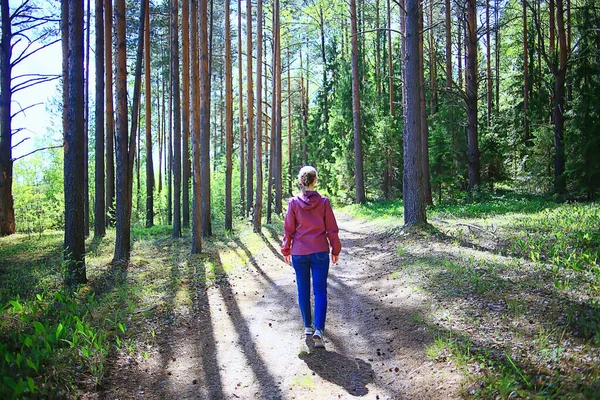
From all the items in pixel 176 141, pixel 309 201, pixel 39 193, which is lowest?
pixel 309 201

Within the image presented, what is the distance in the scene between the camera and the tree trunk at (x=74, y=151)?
743 centimetres

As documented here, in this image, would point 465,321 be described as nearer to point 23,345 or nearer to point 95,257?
point 23,345

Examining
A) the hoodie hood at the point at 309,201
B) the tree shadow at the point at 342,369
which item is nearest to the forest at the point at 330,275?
the tree shadow at the point at 342,369

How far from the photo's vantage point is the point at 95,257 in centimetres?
1107

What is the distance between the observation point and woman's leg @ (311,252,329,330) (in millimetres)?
4906

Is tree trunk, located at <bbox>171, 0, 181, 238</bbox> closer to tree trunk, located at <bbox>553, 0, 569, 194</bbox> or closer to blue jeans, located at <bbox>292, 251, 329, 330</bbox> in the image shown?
blue jeans, located at <bbox>292, 251, 329, 330</bbox>

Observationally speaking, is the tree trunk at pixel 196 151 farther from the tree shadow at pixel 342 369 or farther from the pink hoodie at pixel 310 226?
the tree shadow at pixel 342 369

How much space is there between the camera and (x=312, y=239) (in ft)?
16.1

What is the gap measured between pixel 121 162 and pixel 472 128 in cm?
1331

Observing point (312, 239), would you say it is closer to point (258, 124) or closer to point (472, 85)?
point (258, 124)

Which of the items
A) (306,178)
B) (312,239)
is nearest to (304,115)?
(306,178)

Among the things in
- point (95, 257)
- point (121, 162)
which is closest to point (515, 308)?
point (121, 162)

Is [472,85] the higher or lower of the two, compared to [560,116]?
higher

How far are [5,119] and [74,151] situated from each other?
36.9 ft
